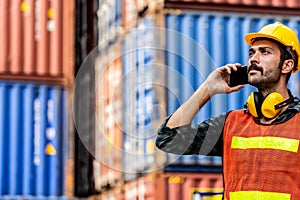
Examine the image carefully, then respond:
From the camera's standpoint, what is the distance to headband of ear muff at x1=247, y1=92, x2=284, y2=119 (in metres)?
5.39

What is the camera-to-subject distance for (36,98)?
23.6 meters

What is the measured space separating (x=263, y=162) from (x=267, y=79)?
18.9 inches

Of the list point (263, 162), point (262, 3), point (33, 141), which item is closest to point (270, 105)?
point (263, 162)

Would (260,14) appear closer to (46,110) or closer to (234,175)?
(46,110)

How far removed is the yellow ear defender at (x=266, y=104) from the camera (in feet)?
17.7

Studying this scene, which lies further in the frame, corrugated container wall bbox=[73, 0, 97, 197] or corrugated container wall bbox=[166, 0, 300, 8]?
corrugated container wall bbox=[73, 0, 97, 197]

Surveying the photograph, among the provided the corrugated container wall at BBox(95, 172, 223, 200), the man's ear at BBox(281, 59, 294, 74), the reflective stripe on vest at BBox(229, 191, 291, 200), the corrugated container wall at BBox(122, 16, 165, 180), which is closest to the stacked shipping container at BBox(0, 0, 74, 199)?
the corrugated container wall at BBox(122, 16, 165, 180)

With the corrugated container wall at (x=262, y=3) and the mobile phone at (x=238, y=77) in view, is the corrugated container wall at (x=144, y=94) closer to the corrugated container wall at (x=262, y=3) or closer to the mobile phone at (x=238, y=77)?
the corrugated container wall at (x=262, y=3)

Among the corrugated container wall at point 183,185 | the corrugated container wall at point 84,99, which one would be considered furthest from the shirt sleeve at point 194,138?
the corrugated container wall at point 84,99

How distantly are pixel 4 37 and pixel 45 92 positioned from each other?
1696 millimetres

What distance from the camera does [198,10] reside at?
2053cm

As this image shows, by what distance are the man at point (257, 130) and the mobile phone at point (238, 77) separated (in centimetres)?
4

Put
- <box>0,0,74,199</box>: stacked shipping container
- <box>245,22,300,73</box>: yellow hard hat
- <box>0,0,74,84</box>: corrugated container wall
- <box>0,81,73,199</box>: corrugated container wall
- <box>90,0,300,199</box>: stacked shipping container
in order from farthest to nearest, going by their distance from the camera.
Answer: <box>0,0,74,84</box>: corrugated container wall, <box>0,0,74,199</box>: stacked shipping container, <box>0,81,73,199</box>: corrugated container wall, <box>90,0,300,199</box>: stacked shipping container, <box>245,22,300,73</box>: yellow hard hat

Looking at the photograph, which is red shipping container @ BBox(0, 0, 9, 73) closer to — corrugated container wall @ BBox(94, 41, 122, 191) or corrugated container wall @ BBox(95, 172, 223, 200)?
corrugated container wall @ BBox(94, 41, 122, 191)
